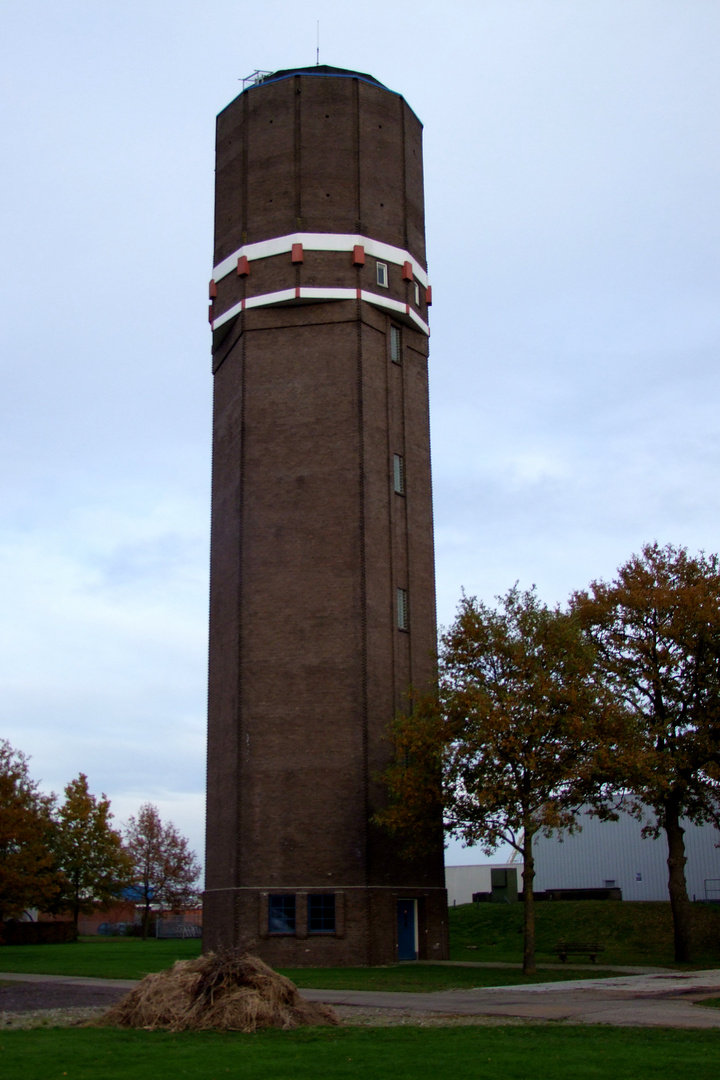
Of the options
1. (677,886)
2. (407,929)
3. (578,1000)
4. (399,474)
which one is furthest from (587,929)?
(578,1000)

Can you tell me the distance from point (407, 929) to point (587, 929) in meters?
13.8

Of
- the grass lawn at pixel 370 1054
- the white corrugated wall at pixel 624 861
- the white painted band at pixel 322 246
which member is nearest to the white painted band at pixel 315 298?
the white painted band at pixel 322 246

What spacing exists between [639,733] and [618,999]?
47.5 ft

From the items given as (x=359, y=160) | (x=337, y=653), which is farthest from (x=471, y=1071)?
(x=359, y=160)

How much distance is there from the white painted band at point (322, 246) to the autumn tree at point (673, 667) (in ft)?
52.3

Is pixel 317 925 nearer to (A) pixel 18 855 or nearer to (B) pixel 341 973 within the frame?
(B) pixel 341 973

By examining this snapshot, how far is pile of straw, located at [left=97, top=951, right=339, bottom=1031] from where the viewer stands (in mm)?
18406

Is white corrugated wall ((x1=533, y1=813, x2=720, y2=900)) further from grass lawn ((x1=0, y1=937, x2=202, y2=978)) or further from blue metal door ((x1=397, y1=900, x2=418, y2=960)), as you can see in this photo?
grass lawn ((x1=0, y1=937, x2=202, y2=978))

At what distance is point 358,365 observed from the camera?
44.8 metres

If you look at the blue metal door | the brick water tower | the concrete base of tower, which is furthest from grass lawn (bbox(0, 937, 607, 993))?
the brick water tower

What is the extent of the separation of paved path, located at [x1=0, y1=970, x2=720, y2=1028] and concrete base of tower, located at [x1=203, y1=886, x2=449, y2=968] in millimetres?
8708

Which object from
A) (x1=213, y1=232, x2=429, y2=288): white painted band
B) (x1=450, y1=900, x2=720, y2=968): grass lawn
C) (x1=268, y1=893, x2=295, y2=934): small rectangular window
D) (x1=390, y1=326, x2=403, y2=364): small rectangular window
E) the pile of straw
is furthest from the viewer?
(x1=450, y1=900, x2=720, y2=968): grass lawn

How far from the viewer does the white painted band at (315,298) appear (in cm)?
4550

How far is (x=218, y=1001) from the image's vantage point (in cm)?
1866
